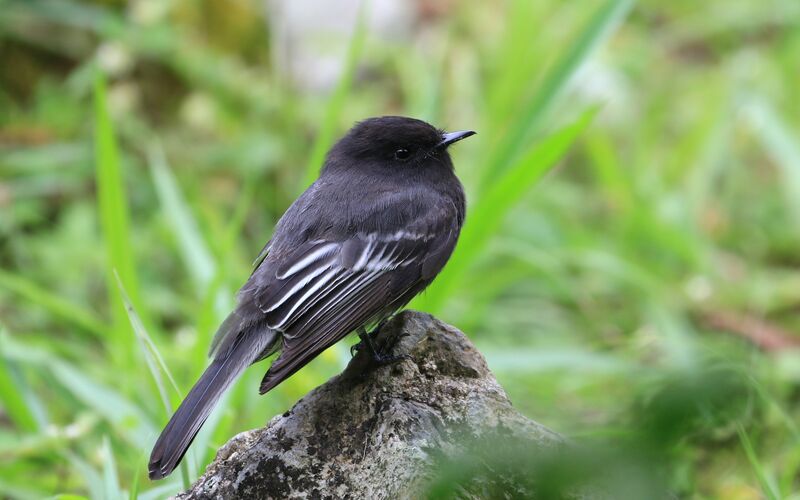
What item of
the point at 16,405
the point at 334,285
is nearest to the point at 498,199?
the point at 334,285

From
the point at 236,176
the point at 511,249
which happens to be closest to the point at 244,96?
the point at 236,176

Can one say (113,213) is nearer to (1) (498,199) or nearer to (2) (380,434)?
(1) (498,199)

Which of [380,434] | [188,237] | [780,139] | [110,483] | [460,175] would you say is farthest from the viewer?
[460,175]

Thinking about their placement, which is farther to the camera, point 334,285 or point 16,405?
point 16,405

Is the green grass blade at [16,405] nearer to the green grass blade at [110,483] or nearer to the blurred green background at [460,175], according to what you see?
the blurred green background at [460,175]

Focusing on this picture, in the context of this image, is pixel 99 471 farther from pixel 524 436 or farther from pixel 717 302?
pixel 717 302

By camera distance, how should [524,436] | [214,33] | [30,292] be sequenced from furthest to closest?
[214,33] < [30,292] < [524,436]
